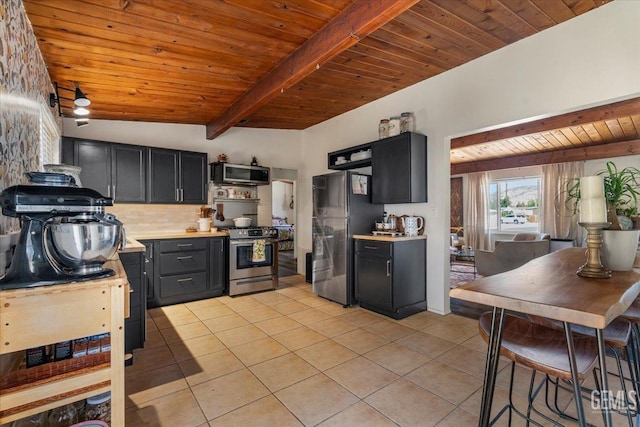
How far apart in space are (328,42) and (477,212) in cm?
746

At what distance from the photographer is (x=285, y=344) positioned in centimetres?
276

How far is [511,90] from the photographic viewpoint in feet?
9.61

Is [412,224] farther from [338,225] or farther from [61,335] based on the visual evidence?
[61,335]

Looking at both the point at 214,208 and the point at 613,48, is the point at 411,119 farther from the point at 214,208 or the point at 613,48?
the point at 214,208

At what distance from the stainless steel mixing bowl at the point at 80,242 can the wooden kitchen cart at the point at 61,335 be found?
10 centimetres

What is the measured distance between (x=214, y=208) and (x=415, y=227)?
10.5ft

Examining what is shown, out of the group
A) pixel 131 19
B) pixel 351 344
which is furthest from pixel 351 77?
pixel 351 344

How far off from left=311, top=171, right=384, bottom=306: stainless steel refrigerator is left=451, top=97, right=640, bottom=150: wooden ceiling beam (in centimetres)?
267

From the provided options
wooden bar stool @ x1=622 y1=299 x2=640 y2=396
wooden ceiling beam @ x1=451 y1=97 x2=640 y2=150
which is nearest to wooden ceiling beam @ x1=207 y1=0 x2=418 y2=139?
wooden bar stool @ x1=622 y1=299 x2=640 y2=396

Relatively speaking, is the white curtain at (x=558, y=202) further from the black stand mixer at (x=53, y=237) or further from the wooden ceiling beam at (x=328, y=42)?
the black stand mixer at (x=53, y=237)

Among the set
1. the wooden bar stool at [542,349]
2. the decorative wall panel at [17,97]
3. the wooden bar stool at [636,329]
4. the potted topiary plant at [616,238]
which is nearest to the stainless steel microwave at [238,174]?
the decorative wall panel at [17,97]

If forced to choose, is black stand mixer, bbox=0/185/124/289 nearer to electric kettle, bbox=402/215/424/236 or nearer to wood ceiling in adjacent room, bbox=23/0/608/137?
wood ceiling in adjacent room, bbox=23/0/608/137

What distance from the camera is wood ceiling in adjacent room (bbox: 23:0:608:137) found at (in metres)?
2.03

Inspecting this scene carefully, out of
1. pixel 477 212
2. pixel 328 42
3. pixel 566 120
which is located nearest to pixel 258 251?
pixel 328 42
